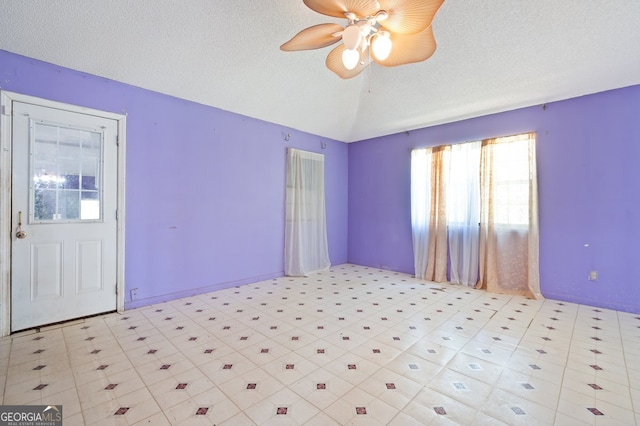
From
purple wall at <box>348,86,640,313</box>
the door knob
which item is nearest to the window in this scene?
purple wall at <box>348,86,640,313</box>

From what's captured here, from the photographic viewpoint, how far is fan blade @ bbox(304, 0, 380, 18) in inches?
70.0

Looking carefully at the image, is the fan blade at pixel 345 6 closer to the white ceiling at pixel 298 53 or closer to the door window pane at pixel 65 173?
the white ceiling at pixel 298 53

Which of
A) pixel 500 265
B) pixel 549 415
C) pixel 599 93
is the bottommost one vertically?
pixel 549 415

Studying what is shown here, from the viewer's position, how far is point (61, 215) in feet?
10.2

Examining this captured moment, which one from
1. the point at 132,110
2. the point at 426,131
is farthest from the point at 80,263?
the point at 426,131

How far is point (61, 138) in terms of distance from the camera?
310cm

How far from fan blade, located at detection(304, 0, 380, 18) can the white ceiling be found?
1.21 m

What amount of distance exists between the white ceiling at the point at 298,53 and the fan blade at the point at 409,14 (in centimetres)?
138

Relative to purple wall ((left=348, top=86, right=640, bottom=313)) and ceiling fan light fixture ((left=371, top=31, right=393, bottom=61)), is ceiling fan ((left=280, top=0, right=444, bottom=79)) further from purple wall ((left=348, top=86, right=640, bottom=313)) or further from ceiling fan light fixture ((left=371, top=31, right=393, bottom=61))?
purple wall ((left=348, top=86, right=640, bottom=313))

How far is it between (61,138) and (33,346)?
7.03 ft

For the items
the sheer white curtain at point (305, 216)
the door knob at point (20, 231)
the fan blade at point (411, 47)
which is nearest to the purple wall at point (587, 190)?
the sheer white curtain at point (305, 216)

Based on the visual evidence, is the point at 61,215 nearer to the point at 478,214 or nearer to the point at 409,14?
the point at 409,14

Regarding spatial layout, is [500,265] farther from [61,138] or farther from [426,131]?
[61,138]

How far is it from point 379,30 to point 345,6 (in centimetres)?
37
